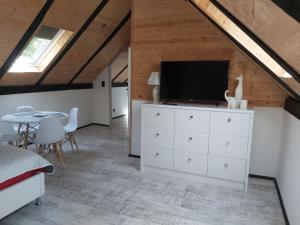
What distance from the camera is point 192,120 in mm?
3258

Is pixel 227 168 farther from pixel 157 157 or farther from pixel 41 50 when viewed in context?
pixel 41 50

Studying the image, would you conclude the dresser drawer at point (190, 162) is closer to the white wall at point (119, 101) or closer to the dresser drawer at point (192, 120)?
the dresser drawer at point (192, 120)

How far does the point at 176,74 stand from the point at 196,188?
5.60ft

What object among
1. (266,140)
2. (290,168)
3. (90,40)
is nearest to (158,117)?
(266,140)

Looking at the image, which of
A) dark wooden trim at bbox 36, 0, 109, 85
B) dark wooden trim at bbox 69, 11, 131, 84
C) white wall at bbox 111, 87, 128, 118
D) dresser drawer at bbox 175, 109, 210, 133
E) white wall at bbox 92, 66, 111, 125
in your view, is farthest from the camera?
white wall at bbox 111, 87, 128, 118

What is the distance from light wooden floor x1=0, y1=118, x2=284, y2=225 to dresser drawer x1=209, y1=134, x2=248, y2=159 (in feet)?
1.63

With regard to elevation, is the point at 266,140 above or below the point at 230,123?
below

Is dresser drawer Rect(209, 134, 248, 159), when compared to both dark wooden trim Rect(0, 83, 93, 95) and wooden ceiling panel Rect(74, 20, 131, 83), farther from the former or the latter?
dark wooden trim Rect(0, 83, 93, 95)

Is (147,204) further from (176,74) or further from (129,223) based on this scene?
(176,74)

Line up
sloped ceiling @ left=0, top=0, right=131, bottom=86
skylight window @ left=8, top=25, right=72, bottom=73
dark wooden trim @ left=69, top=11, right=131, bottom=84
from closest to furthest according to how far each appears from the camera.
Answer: sloped ceiling @ left=0, top=0, right=131, bottom=86, skylight window @ left=8, top=25, right=72, bottom=73, dark wooden trim @ left=69, top=11, right=131, bottom=84

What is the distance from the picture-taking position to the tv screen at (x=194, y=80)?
3326 mm

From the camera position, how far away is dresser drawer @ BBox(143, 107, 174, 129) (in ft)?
11.1

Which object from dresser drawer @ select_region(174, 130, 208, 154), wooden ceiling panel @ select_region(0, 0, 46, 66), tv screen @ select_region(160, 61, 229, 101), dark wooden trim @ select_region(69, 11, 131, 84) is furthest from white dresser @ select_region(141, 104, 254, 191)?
dark wooden trim @ select_region(69, 11, 131, 84)

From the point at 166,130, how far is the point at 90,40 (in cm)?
281
